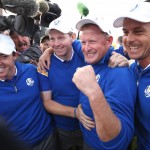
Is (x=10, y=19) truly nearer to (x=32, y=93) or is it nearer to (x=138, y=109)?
(x=32, y=93)

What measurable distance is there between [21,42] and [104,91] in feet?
5.61

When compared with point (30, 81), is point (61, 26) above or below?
above

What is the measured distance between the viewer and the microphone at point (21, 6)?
1.84m

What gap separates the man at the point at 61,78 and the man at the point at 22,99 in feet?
0.34

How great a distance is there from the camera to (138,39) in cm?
144

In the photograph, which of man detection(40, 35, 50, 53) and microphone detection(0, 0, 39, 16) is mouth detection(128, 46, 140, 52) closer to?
microphone detection(0, 0, 39, 16)

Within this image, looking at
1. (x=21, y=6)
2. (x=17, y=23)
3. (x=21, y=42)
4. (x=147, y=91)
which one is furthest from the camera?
(x=21, y=42)

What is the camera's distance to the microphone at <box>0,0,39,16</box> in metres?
1.84

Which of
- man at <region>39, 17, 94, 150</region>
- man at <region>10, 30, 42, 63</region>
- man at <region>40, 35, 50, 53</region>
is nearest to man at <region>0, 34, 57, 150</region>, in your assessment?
man at <region>39, 17, 94, 150</region>

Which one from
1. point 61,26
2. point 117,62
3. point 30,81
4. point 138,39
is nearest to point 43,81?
point 30,81

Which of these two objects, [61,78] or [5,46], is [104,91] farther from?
[5,46]

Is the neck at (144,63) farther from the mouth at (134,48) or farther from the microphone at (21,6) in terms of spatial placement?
the microphone at (21,6)

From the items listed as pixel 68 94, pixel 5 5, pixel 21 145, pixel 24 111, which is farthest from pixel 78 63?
pixel 21 145

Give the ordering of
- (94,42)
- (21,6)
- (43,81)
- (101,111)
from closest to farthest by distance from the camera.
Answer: (101,111) → (94,42) → (21,6) → (43,81)
